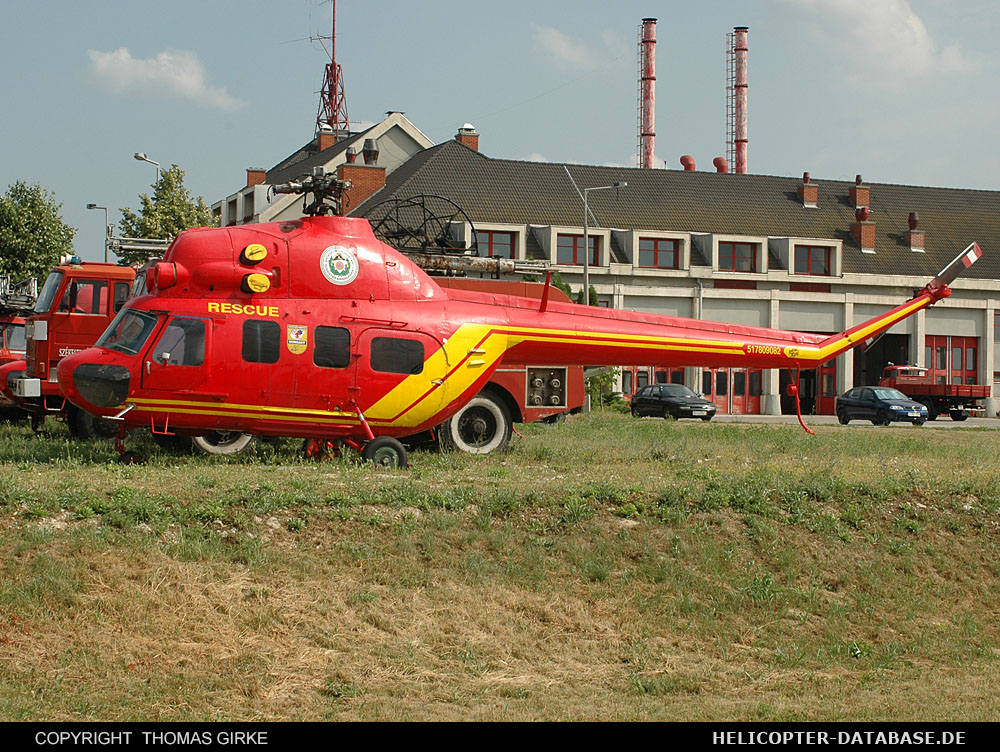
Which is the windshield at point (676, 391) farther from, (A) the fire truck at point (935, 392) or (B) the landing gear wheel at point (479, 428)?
(B) the landing gear wheel at point (479, 428)

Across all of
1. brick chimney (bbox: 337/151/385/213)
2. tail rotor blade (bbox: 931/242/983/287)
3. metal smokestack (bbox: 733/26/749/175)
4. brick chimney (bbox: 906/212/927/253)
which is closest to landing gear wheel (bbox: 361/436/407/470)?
tail rotor blade (bbox: 931/242/983/287)

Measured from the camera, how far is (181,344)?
48.1 ft

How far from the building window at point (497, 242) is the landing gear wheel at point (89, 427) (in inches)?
1325

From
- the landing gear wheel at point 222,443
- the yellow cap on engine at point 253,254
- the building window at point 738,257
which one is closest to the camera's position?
the yellow cap on engine at point 253,254

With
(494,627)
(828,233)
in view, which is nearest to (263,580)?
(494,627)

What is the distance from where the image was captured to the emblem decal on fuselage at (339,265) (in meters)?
15.5

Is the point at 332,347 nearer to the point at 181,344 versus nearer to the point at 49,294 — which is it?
the point at 181,344

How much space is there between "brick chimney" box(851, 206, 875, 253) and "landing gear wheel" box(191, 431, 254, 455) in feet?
162

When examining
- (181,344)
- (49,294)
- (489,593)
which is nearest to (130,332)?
(181,344)

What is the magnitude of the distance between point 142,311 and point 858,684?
10553 mm

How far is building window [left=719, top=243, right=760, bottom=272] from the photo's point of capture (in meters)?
56.2

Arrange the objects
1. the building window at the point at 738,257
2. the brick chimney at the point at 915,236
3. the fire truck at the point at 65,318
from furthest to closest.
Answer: the brick chimney at the point at 915,236, the building window at the point at 738,257, the fire truck at the point at 65,318

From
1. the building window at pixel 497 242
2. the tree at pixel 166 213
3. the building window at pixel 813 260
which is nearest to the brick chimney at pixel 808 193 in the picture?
the building window at pixel 813 260

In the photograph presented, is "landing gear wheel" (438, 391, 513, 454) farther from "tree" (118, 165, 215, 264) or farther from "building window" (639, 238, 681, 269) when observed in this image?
"building window" (639, 238, 681, 269)
